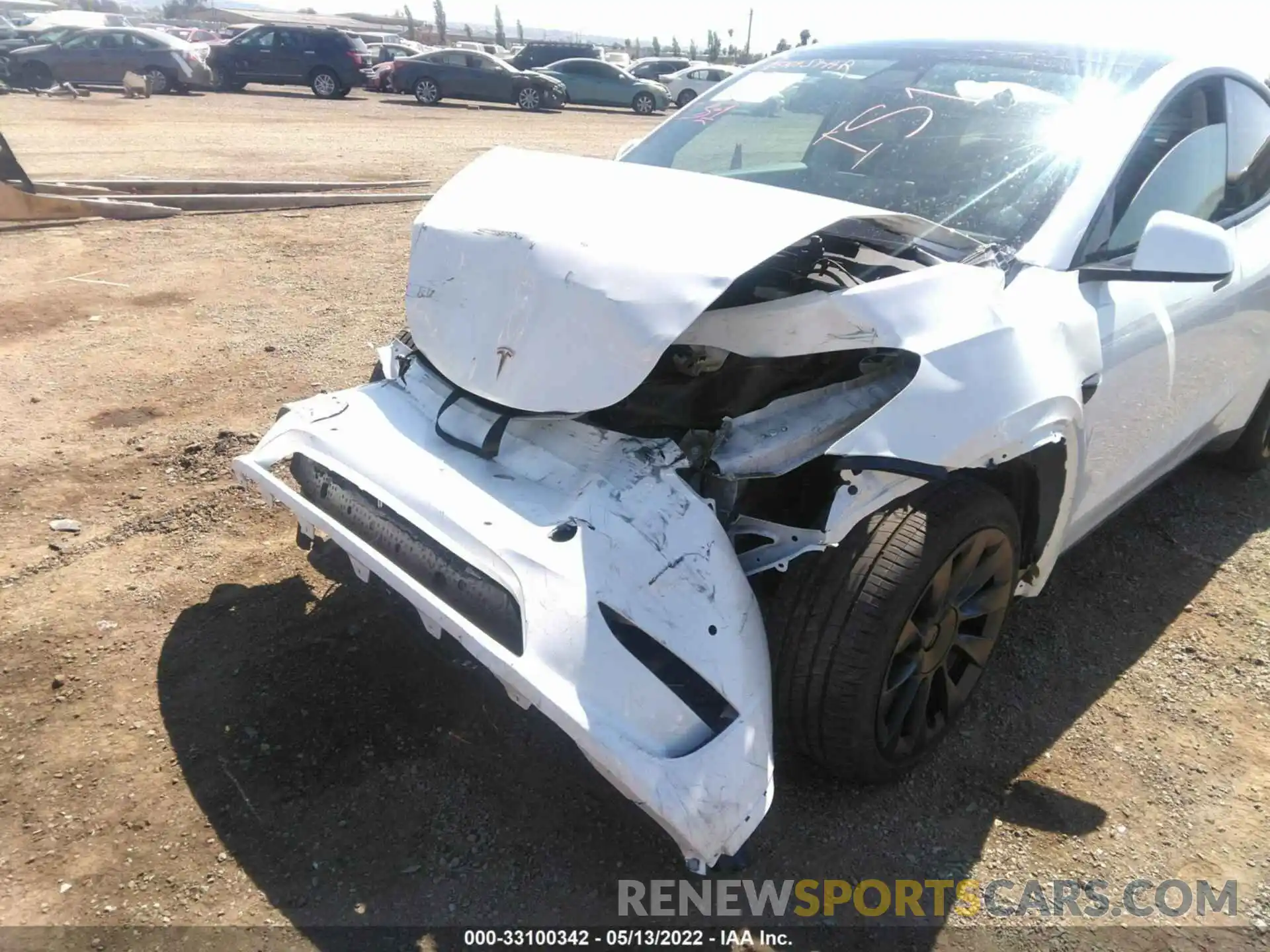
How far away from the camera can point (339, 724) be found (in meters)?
2.46

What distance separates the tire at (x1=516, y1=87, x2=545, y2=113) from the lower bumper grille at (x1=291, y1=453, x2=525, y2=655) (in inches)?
876

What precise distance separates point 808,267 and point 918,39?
159 cm

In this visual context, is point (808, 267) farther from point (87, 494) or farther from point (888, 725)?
point (87, 494)

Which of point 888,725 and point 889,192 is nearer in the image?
point 888,725

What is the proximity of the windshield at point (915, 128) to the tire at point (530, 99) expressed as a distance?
814 inches

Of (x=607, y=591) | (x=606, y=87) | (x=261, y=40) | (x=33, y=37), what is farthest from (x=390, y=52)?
(x=607, y=591)

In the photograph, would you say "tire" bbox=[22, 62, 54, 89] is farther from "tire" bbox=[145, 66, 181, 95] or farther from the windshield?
the windshield

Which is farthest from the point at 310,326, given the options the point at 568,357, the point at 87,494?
the point at 568,357

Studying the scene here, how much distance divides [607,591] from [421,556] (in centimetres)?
51

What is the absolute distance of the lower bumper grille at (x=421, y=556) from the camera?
1.91 m

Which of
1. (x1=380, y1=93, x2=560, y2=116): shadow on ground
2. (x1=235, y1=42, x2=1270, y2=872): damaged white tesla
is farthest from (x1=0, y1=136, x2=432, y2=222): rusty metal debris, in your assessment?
(x1=380, y1=93, x2=560, y2=116): shadow on ground

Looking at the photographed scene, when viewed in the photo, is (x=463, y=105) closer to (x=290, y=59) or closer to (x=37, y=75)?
(x=290, y=59)

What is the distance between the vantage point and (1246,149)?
3.22m

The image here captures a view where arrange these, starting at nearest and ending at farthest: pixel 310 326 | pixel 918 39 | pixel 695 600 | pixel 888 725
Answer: pixel 695 600 < pixel 888 725 < pixel 918 39 < pixel 310 326
